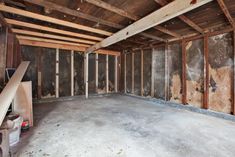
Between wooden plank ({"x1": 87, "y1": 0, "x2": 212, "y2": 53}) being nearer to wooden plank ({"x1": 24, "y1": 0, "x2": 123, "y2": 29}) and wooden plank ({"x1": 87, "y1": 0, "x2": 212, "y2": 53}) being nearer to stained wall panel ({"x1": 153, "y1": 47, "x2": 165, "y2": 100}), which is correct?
wooden plank ({"x1": 24, "y1": 0, "x2": 123, "y2": 29})

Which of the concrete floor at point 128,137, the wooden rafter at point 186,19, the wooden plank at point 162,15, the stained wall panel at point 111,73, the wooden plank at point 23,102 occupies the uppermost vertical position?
the wooden rafter at point 186,19

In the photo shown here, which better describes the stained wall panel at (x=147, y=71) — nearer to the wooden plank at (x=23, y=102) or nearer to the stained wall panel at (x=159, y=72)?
Answer: the stained wall panel at (x=159, y=72)

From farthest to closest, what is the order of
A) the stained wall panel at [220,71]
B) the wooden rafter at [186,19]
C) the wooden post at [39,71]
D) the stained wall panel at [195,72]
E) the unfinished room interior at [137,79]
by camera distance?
the wooden post at [39,71]
the stained wall panel at [195,72]
the stained wall panel at [220,71]
the wooden rafter at [186,19]
the unfinished room interior at [137,79]

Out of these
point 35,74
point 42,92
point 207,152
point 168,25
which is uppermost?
point 168,25

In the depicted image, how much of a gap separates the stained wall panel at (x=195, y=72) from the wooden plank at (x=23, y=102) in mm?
4131

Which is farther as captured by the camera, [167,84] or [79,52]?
[79,52]

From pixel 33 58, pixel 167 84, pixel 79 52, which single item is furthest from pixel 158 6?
pixel 33 58

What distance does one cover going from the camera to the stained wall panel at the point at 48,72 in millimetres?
4723

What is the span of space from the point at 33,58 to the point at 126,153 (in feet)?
15.2

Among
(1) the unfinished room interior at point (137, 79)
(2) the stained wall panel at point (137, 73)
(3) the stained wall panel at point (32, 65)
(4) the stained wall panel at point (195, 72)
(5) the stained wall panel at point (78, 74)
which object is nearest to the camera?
(1) the unfinished room interior at point (137, 79)

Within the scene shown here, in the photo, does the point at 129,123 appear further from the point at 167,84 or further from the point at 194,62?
the point at 194,62

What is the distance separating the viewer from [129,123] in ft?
8.84

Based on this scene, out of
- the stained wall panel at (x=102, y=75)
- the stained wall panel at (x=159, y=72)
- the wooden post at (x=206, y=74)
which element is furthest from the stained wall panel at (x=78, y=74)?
the wooden post at (x=206, y=74)

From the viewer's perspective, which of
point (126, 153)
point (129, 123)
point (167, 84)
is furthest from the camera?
point (167, 84)
